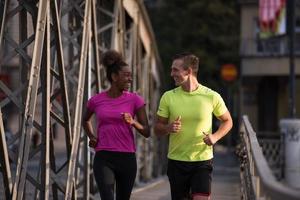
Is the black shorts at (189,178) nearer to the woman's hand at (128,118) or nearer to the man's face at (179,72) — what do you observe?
the woman's hand at (128,118)

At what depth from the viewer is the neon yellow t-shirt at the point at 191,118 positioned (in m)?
6.23

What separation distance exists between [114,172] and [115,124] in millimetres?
409

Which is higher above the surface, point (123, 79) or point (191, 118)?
point (123, 79)

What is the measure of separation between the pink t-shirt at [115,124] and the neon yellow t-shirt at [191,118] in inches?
17.4

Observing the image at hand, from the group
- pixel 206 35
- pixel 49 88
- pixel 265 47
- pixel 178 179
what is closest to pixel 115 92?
pixel 178 179

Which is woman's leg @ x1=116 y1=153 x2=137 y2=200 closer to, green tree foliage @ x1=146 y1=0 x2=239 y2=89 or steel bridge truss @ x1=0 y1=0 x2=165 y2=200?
steel bridge truss @ x1=0 y1=0 x2=165 y2=200

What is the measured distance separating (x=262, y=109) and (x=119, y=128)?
3124cm

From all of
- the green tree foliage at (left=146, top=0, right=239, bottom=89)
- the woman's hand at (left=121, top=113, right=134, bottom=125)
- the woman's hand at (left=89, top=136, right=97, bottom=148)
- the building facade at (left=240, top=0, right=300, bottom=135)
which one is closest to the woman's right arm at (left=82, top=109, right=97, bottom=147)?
the woman's hand at (left=89, top=136, right=97, bottom=148)

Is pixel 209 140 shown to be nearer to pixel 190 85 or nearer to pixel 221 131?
pixel 221 131

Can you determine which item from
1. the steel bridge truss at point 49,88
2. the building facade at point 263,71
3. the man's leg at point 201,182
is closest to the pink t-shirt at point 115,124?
the man's leg at point 201,182

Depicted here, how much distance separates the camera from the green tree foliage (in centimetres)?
4278

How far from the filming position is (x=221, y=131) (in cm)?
629

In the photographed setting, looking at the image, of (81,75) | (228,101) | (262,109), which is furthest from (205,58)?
(81,75)

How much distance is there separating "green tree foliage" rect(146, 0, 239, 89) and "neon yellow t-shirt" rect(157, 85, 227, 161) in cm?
3581
